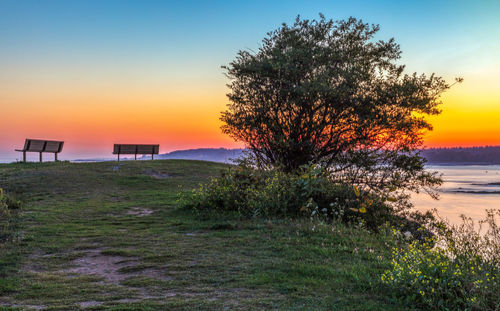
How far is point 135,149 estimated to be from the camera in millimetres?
27969

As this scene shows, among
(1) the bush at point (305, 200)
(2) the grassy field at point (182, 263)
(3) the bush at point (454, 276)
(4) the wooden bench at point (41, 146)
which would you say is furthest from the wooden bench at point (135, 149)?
(3) the bush at point (454, 276)

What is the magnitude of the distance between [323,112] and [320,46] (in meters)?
2.39

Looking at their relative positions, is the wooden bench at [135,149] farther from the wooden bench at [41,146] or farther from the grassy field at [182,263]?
the grassy field at [182,263]

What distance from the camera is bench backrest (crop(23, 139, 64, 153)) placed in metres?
24.2

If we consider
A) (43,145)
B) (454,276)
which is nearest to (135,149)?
(43,145)

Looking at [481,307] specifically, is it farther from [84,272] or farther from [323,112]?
[323,112]

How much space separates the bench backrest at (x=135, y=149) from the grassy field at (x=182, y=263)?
1635cm

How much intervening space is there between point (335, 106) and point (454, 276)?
28.9ft

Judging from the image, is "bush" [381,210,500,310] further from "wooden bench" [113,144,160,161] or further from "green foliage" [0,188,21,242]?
"wooden bench" [113,144,160,161]

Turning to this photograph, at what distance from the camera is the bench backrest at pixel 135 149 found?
27.0 metres

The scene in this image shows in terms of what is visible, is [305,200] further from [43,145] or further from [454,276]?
[43,145]

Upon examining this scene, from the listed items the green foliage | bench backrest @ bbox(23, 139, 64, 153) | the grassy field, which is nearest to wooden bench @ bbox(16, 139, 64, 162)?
bench backrest @ bbox(23, 139, 64, 153)

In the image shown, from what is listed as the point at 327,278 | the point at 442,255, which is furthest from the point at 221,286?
the point at 442,255

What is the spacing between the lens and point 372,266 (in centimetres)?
546
